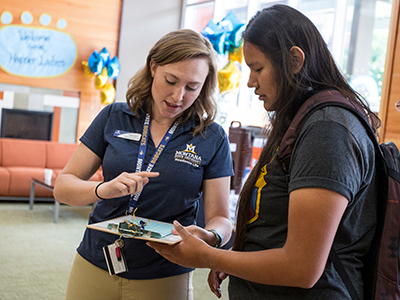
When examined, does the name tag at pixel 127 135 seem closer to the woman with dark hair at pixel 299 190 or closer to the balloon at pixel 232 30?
the woman with dark hair at pixel 299 190

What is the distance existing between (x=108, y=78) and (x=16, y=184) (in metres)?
3.13

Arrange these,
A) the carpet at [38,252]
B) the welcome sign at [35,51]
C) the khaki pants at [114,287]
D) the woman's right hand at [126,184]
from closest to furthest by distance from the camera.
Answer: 1. the woman's right hand at [126,184]
2. the khaki pants at [114,287]
3. the carpet at [38,252]
4. the welcome sign at [35,51]

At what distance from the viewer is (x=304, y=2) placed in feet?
21.9

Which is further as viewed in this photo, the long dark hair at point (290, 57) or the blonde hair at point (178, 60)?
the blonde hair at point (178, 60)

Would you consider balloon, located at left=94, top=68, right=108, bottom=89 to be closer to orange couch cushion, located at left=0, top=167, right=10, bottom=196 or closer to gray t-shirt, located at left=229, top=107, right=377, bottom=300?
orange couch cushion, located at left=0, top=167, right=10, bottom=196

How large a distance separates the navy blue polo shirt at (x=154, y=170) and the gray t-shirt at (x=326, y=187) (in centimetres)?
39

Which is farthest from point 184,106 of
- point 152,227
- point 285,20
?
point 285,20

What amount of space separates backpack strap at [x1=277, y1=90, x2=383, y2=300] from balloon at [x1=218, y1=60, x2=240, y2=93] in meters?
4.83

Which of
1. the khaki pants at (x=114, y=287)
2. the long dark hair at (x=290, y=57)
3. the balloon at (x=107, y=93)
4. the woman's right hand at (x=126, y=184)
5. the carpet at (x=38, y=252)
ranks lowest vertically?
the carpet at (x=38, y=252)

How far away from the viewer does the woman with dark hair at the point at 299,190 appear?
33.5 inches

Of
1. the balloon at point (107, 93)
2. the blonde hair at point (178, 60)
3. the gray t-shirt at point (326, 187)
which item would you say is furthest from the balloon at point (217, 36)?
the gray t-shirt at point (326, 187)

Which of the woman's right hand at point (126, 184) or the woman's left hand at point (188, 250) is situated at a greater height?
the woman's right hand at point (126, 184)

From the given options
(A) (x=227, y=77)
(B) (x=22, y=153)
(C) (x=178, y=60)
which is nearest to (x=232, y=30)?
(A) (x=227, y=77)

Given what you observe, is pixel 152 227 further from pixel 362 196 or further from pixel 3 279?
pixel 3 279
